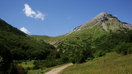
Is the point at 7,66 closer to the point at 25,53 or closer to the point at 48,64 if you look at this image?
the point at 48,64

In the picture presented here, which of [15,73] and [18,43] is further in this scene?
[18,43]

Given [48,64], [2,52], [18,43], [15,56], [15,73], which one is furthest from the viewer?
[18,43]

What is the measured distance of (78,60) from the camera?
70250 millimetres

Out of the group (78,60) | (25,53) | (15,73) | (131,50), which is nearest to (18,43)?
(25,53)

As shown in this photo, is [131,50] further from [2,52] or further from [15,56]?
[15,56]

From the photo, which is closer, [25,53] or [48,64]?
[48,64]

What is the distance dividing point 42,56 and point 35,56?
9.43m

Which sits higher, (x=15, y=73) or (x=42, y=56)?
(x=42, y=56)

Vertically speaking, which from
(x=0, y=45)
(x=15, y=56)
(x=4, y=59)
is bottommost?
(x=4, y=59)

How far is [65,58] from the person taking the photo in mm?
100938

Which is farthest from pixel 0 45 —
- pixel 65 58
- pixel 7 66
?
pixel 65 58

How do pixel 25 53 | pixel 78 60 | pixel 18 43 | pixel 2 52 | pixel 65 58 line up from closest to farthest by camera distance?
1. pixel 2 52
2. pixel 78 60
3. pixel 65 58
4. pixel 25 53
5. pixel 18 43

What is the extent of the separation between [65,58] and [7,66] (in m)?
76.8

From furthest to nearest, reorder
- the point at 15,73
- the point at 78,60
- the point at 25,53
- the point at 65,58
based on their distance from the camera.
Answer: the point at 25,53
the point at 65,58
the point at 78,60
the point at 15,73
